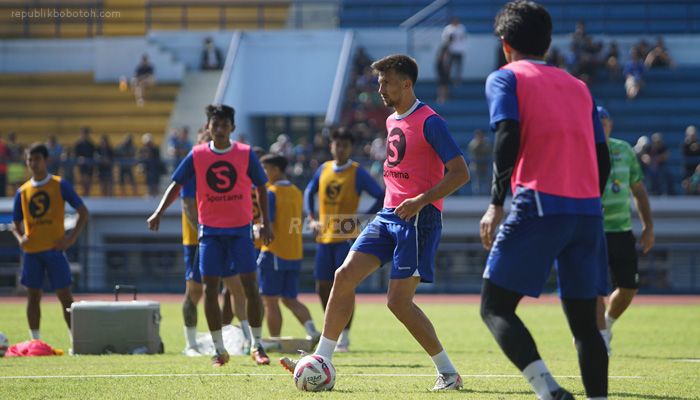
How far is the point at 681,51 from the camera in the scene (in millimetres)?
35031

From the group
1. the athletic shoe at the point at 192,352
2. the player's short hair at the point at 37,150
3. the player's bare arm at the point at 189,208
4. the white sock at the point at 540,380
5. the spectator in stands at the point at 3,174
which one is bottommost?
the spectator in stands at the point at 3,174

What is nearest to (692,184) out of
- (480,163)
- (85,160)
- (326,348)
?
(480,163)

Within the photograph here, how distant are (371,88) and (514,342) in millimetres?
26782

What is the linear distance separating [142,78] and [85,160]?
21.8 feet

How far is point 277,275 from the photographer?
14.0 metres

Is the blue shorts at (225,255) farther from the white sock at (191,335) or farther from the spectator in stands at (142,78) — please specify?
the spectator in stands at (142,78)

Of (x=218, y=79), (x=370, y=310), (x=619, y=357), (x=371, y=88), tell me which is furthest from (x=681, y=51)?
(x=619, y=357)

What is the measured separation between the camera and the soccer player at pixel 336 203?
45.6 ft

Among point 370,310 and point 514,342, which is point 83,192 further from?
point 514,342

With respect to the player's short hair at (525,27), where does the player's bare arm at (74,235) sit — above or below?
below

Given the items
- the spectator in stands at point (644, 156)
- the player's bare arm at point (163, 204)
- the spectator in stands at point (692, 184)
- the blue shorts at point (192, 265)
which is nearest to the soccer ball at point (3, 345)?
the blue shorts at point (192, 265)

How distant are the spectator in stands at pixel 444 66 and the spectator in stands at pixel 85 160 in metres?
9.61

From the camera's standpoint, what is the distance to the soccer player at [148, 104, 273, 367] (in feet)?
35.6

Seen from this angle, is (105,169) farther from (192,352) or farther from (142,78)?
(192,352)
